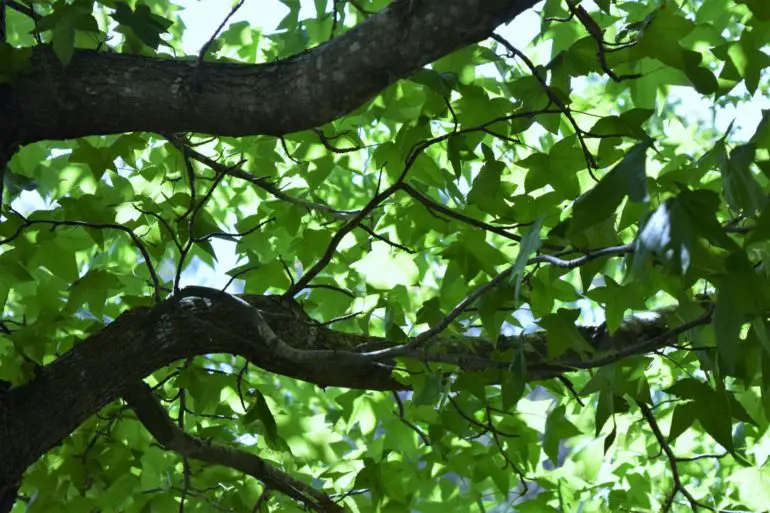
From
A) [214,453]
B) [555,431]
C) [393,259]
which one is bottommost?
[555,431]

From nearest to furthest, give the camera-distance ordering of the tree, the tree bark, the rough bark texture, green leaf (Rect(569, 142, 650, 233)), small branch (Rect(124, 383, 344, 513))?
1. green leaf (Rect(569, 142, 650, 233))
2. the tree
3. the rough bark texture
4. the tree bark
5. small branch (Rect(124, 383, 344, 513))

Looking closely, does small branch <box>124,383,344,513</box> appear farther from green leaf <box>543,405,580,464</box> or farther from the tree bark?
green leaf <box>543,405,580,464</box>

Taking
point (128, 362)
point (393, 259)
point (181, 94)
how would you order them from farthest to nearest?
point (393, 259) → point (128, 362) → point (181, 94)

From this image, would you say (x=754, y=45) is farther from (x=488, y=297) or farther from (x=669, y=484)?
(x=669, y=484)

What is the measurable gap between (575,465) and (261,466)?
2.90 ft

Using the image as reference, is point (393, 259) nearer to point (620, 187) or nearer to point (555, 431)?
point (555, 431)

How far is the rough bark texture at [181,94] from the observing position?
4.48 feet

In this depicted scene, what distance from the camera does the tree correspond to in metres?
1.11

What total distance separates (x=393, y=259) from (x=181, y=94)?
60 centimetres

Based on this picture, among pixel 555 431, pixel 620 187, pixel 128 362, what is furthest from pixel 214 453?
pixel 620 187

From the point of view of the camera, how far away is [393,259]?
1.82 metres

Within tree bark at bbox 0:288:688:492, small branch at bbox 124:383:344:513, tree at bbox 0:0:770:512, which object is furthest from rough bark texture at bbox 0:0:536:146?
small branch at bbox 124:383:344:513

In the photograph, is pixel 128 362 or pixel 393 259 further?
pixel 393 259

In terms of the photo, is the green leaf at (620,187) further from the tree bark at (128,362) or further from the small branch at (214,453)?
the small branch at (214,453)
